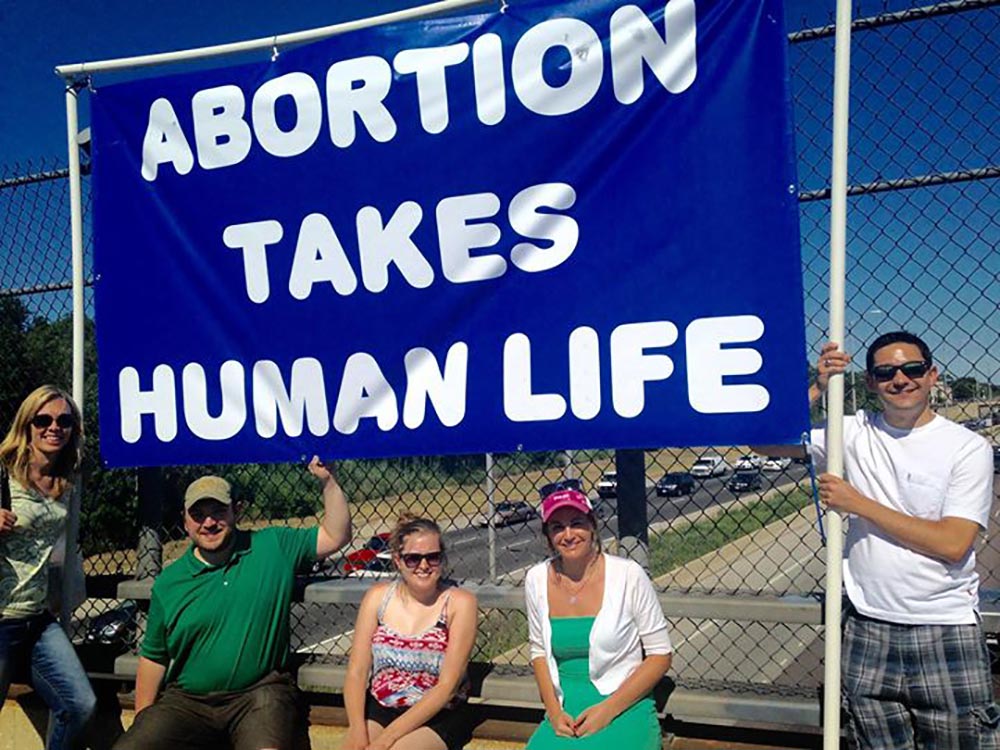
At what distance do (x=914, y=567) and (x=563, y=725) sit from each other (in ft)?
3.68

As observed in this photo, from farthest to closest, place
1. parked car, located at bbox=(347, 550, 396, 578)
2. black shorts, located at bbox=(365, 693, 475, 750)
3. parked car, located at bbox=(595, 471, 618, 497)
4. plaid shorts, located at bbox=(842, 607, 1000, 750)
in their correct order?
parked car, located at bbox=(595, 471, 618, 497)
parked car, located at bbox=(347, 550, 396, 578)
black shorts, located at bbox=(365, 693, 475, 750)
plaid shorts, located at bbox=(842, 607, 1000, 750)

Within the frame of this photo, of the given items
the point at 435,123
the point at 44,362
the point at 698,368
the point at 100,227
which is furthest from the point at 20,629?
the point at 44,362

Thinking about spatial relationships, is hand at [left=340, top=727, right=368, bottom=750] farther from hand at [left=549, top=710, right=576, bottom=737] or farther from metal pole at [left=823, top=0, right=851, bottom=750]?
metal pole at [left=823, top=0, right=851, bottom=750]

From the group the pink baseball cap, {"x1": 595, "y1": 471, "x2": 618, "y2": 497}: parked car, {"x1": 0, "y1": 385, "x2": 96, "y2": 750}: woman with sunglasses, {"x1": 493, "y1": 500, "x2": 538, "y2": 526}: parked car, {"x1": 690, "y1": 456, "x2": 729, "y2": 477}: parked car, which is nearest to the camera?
the pink baseball cap

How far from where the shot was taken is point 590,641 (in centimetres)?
274

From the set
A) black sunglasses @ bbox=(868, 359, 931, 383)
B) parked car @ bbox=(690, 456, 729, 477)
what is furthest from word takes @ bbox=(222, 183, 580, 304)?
parked car @ bbox=(690, 456, 729, 477)

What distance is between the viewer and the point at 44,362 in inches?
238

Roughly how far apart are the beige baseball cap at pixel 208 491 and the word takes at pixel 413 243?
0.73 metres

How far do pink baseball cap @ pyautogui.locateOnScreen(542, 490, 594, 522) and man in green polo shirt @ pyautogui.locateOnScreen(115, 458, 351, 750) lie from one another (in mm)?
800

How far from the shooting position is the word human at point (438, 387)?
9.38 feet

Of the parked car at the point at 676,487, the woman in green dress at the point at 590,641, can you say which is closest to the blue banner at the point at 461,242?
the woman in green dress at the point at 590,641

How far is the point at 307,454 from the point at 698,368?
151cm

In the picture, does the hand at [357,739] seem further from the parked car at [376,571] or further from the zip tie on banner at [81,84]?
the zip tie on banner at [81,84]

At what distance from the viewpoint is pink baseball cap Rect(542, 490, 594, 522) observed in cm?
281
